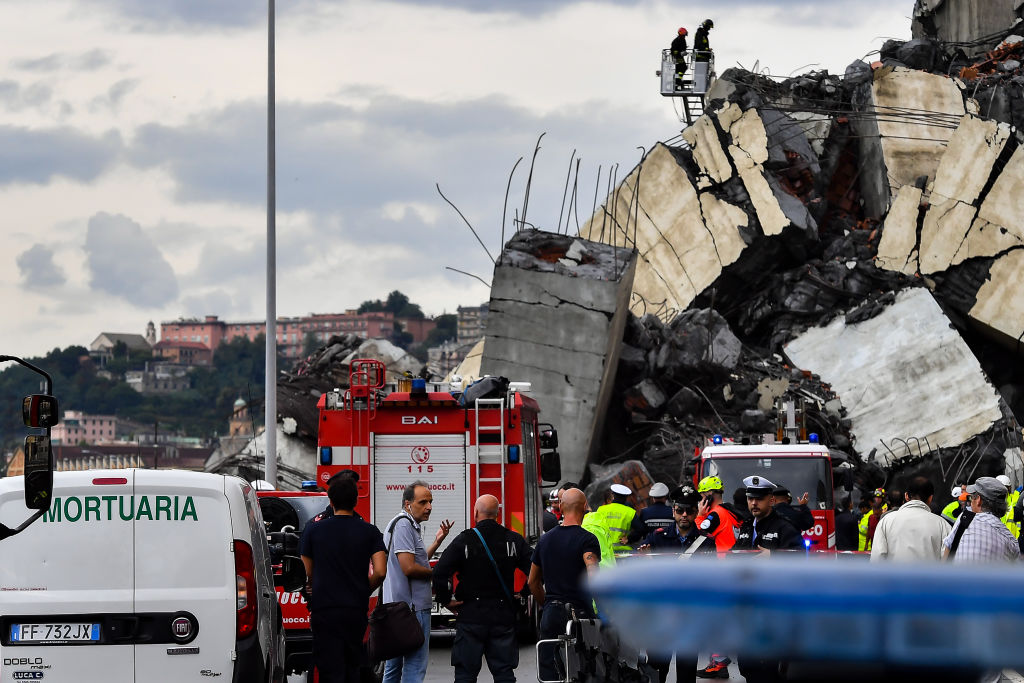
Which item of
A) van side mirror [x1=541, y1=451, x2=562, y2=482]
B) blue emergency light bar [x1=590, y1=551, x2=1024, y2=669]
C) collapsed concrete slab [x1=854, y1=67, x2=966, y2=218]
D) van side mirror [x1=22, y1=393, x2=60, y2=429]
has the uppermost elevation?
A: collapsed concrete slab [x1=854, y1=67, x2=966, y2=218]

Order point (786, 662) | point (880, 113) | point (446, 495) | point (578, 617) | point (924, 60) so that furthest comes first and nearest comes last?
point (924, 60) → point (880, 113) → point (446, 495) → point (578, 617) → point (786, 662)

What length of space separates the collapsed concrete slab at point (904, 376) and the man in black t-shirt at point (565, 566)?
16276 millimetres

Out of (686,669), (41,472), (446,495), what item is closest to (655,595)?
(41,472)

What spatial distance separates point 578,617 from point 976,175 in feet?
66.3

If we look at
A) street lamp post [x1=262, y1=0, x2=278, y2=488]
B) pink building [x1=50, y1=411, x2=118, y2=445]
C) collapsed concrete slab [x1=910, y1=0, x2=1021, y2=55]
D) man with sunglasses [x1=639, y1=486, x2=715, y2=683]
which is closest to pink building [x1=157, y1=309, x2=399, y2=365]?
pink building [x1=50, y1=411, x2=118, y2=445]

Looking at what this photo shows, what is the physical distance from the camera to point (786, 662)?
1697mm

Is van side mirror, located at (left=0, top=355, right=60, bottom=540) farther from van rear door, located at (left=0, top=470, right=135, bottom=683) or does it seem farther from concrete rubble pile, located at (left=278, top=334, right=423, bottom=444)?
concrete rubble pile, located at (left=278, top=334, right=423, bottom=444)

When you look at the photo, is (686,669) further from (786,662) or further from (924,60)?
(924,60)

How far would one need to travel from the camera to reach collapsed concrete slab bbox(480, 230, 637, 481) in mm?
23469

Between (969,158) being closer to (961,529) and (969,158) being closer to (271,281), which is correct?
(271,281)

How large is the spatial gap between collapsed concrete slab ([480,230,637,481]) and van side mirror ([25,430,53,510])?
16.4 meters

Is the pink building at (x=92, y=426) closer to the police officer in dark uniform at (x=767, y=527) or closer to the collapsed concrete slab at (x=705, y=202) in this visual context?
the collapsed concrete slab at (x=705, y=202)

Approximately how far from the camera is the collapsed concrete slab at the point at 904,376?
2462 centimetres

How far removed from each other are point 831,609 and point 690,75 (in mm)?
34601
